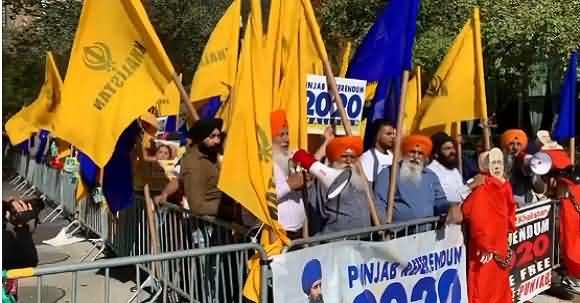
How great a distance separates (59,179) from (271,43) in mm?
8931

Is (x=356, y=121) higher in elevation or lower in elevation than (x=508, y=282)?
higher

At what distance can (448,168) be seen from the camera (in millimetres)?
6211

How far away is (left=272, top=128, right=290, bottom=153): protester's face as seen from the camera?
5.11 meters

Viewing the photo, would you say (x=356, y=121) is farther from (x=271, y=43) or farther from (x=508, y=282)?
(x=508, y=282)

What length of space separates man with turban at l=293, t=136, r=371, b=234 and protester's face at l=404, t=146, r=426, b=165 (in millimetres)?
704

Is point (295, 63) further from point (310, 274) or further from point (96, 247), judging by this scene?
point (96, 247)

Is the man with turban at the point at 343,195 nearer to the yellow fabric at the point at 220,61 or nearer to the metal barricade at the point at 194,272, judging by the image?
the metal barricade at the point at 194,272

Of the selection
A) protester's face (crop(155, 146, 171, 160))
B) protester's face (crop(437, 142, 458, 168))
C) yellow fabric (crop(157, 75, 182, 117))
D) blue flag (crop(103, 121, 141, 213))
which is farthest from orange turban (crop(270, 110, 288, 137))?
yellow fabric (crop(157, 75, 182, 117))

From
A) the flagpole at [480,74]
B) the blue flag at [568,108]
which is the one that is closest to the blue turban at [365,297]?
the flagpole at [480,74]

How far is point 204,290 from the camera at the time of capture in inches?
195

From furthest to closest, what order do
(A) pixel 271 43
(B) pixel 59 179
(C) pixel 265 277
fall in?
(B) pixel 59 179
(A) pixel 271 43
(C) pixel 265 277

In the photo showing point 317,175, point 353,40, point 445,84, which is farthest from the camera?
point 353,40

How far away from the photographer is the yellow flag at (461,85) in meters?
6.46

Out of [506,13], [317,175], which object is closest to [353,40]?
[506,13]
